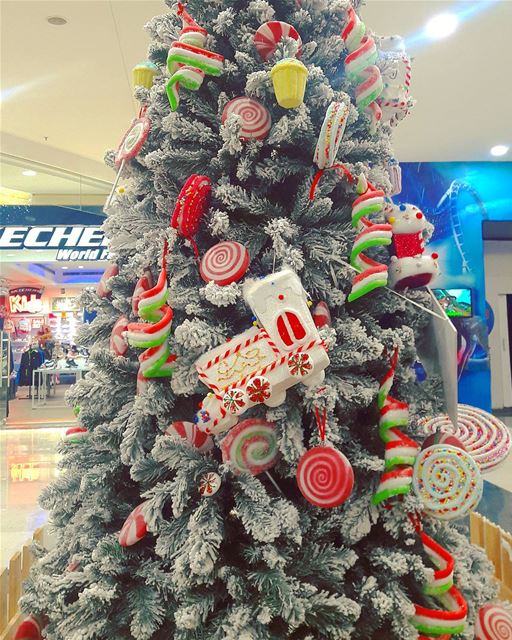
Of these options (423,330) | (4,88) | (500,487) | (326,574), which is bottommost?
(500,487)

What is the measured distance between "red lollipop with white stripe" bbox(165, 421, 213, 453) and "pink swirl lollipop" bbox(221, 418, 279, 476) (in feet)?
0.20

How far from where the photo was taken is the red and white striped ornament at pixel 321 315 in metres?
0.84

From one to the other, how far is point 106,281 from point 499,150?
555 cm

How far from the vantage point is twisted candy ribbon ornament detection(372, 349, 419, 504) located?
0.79 meters

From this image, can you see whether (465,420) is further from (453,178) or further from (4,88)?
(453,178)

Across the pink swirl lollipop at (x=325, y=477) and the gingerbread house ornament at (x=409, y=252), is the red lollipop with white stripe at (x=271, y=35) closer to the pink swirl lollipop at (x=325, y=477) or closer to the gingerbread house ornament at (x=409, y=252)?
the gingerbread house ornament at (x=409, y=252)

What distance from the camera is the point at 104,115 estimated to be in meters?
4.39

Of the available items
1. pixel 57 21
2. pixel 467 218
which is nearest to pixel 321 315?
A: pixel 57 21

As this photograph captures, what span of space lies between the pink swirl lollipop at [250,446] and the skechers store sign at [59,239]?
5.92 meters

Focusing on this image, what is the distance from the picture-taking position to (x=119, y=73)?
143 inches

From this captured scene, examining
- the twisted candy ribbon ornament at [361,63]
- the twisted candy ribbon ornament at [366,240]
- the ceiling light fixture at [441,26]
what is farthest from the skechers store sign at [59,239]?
the twisted candy ribbon ornament at [366,240]

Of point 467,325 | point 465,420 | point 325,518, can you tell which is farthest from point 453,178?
point 325,518

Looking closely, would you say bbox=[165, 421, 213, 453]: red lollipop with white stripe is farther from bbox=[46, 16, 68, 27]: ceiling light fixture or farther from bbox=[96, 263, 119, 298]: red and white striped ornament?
bbox=[46, 16, 68, 27]: ceiling light fixture

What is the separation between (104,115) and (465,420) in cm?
417
